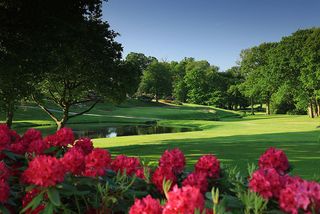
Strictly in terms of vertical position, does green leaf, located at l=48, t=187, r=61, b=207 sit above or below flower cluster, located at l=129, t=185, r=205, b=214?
below

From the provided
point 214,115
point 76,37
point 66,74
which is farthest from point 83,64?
point 214,115

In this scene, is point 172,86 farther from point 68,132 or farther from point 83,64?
point 68,132

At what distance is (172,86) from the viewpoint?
117 meters

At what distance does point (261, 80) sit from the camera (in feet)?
227

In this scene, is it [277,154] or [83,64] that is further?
[83,64]

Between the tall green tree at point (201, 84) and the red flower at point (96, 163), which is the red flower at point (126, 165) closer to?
the red flower at point (96, 163)

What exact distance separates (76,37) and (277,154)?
16157 mm

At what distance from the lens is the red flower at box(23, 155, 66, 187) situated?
8.66 ft

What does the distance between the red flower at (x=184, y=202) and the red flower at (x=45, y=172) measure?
36.1 inches

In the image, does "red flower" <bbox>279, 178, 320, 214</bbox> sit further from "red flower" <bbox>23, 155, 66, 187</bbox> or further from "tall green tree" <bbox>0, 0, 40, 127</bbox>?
"tall green tree" <bbox>0, 0, 40, 127</bbox>

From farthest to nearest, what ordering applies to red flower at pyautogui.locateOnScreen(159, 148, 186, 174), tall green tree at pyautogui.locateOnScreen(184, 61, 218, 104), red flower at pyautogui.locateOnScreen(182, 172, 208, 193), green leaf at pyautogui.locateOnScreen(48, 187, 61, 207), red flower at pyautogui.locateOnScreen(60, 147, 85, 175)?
tall green tree at pyautogui.locateOnScreen(184, 61, 218, 104) < red flower at pyautogui.locateOnScreen(159, 148, 186, 174) < red flower at pyautogui.locateOnScreen(182, 172, 208, 193) < red flower at pyautogui.locateOnScreen(60, 147, 85, 175) < green leaf at pyautogui.locateOnScreen(48, 187, 61, 207)

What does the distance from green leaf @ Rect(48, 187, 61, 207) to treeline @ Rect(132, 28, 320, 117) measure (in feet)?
88.5

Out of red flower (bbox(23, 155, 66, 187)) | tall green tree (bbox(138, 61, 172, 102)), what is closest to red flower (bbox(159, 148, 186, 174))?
red flower (bbox(23, 155, 66, 187))

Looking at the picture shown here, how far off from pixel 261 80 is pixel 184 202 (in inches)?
2721
